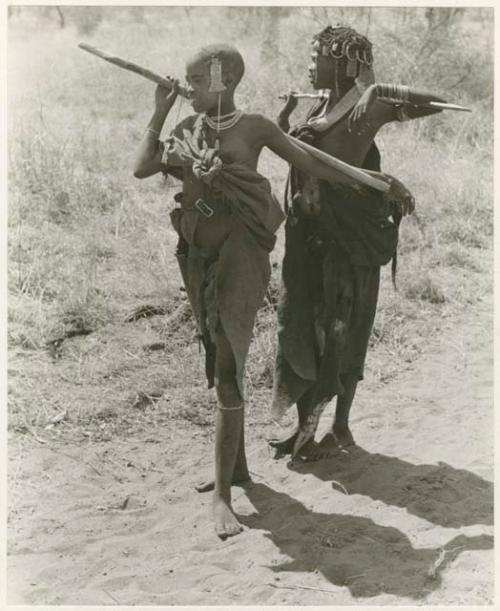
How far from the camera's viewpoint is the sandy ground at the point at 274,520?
317 centimetres

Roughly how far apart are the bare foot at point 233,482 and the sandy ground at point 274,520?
47 mm

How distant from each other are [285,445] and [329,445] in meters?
0.21

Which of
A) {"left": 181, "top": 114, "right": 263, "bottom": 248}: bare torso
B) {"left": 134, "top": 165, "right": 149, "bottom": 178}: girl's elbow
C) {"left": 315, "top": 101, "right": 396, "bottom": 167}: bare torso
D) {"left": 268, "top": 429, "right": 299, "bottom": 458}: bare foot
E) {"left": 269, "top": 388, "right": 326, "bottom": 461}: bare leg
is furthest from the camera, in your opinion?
{"left": 268, "top": 429, "right": 299, "bottom": 458}: bare foot

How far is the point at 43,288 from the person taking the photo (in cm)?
574

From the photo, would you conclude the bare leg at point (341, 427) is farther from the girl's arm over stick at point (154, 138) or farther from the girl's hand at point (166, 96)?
the girl's hand at point (166, 96)

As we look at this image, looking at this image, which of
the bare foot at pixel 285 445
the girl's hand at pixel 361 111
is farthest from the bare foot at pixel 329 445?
the girl's hand at pixel 361 111

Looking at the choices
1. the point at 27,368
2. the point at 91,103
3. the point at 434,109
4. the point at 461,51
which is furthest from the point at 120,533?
the point at 461,51

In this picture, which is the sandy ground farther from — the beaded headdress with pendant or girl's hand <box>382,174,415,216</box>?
the beaded headdress with pendant

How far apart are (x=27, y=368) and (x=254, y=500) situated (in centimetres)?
172

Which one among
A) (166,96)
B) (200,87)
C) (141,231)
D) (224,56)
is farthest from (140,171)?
(141,231)

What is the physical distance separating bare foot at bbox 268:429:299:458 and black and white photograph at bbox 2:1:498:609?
1 centimetres

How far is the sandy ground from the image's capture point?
3170mm

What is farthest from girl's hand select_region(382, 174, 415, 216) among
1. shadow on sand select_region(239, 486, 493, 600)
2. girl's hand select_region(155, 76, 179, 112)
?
shadow on sand select_region(239, 486, 493, 600)

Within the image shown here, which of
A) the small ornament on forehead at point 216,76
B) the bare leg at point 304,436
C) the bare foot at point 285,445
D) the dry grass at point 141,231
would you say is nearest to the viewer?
the small ornament on forehead at point 216,76
